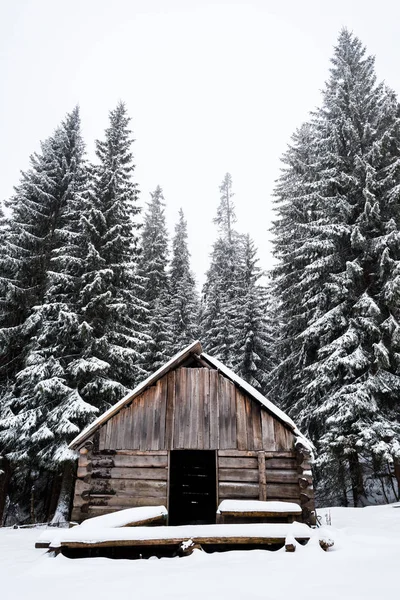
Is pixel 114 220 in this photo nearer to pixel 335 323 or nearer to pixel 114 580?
pixel 335 323

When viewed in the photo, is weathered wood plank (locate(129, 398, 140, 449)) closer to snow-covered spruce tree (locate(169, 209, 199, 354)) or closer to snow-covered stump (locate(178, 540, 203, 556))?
snow-covered stump (locate(178, 540, 203, 556))

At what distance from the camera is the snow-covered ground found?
5.55 metres

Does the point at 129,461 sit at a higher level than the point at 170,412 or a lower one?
lower

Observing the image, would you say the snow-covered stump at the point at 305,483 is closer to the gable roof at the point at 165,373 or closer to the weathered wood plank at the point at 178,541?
the gable roof at the point at 165,373

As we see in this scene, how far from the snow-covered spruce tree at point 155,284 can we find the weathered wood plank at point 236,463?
26.9 feet

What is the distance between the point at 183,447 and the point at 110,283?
890cm

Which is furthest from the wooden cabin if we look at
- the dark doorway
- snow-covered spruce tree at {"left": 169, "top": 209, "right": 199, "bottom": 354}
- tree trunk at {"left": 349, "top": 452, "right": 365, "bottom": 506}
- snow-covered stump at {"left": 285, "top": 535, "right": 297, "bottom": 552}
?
snow-covered spruce tree at {"left": 169, "top": 209, "right": 199, "bottom": 354}

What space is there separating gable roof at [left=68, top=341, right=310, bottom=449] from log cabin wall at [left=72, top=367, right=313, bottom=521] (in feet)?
0.83

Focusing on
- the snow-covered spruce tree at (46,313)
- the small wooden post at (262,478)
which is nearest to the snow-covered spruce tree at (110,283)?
the snow-covered spruce tree at (46,313)

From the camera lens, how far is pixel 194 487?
18906 mm

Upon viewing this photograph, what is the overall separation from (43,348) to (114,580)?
38.2 ft

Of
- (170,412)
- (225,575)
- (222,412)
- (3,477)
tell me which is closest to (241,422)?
(222,412)

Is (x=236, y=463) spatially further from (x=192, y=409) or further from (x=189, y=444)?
(x=192, y=409)

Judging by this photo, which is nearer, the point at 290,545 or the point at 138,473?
the point at 290,545
